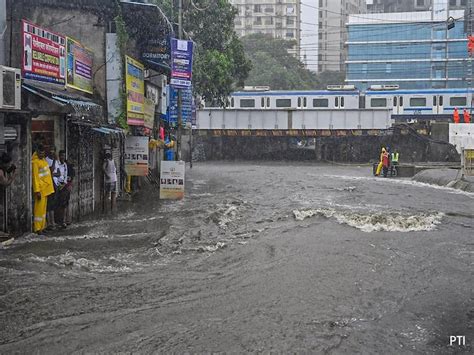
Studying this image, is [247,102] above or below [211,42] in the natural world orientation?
below

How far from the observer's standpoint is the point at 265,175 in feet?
102

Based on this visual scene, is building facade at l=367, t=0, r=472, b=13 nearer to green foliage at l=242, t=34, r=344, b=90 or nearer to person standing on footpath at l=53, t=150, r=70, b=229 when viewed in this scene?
green foliage at l=242, t=34, r=344, b=90

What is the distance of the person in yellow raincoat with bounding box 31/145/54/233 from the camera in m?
11.1

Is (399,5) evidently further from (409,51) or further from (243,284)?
(243,284)

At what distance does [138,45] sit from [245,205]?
6546 millimetres

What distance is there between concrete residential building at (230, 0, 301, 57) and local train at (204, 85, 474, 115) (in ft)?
217

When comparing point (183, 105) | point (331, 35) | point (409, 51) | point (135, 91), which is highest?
point (331, 35)

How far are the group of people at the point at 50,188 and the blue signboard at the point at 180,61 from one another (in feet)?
19.8

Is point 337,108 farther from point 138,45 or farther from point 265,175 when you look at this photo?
point 138,45

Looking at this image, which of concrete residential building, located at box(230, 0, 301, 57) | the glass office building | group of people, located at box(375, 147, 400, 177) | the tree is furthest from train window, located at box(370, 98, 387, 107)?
concrete residential building, located at box(230, 0, 301, 57)

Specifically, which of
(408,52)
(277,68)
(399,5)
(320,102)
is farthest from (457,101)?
(399,5)

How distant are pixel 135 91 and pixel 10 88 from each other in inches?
292

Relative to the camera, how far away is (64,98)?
1186cm

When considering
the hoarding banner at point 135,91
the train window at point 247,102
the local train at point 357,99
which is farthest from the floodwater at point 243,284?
the train window at point 247,102
